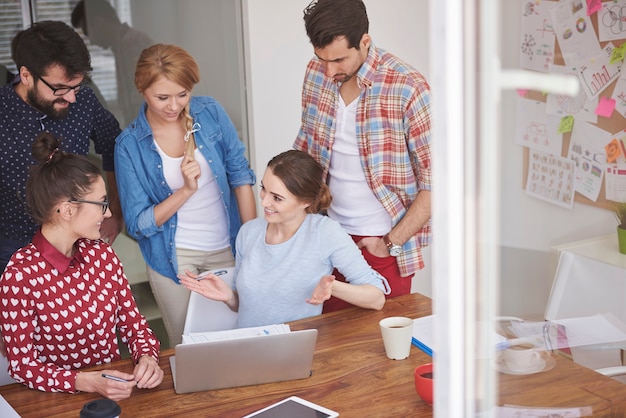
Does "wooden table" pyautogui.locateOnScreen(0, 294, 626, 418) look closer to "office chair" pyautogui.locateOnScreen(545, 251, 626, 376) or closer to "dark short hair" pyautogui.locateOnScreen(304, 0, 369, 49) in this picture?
"office chair" pyautogui.locateOnScreen(545, 251, 626, 376)

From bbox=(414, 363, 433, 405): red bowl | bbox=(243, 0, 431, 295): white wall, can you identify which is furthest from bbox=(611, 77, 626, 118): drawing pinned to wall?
bbox=(243, 0, 431, 295): white wall

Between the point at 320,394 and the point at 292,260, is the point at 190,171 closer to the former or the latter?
the point at 292,260

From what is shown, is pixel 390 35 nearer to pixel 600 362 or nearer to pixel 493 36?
pixel 600 362

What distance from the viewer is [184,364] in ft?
5.96

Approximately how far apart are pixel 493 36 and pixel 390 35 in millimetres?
3546

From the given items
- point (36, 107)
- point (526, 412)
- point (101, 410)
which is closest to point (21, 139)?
point (36, 107)

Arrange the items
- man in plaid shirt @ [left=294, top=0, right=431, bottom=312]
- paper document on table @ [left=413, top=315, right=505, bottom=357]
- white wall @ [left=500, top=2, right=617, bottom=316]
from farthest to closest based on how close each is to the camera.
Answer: man in plaid shirt @ [left=294, top=0, right=431, bottom=312] → paper document on table @ [left=413, top=315, right=505, bottom=357] → white wall @ [left=500, top=2, right=617, bottom=316]

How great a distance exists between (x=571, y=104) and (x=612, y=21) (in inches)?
8.0

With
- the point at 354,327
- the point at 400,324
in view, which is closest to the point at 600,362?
the point at 400,324

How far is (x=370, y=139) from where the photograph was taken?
249 centimetres

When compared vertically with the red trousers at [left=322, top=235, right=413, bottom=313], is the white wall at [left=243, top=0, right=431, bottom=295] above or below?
above

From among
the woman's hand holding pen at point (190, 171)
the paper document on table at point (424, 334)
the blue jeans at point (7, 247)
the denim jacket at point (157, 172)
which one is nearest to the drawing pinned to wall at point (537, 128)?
the paper document on table at point (424, 334)

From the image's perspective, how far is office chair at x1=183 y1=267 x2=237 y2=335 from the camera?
2.38m

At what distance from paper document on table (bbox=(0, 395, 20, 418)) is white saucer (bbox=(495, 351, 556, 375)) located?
1.22m
